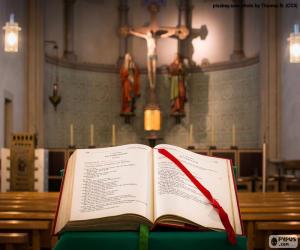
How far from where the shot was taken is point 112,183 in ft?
5.49

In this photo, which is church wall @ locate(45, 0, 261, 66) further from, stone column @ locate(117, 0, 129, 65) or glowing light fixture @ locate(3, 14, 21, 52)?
glowing light fixture @ locate(3, 14, 21, 52)

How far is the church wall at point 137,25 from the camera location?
11516 mm

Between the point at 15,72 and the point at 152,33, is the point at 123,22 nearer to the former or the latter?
the point at 152,33

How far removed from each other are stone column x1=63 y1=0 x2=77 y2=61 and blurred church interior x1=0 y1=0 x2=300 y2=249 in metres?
0.03

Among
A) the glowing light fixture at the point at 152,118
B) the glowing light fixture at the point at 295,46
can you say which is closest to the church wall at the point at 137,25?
the glowing light fixture at the point at 152,118

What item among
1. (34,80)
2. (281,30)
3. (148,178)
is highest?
(281,30)

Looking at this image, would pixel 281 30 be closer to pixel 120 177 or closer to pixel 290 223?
pixel 290 223

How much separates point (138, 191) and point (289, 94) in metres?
8.31

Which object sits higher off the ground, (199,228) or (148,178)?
(148,178)

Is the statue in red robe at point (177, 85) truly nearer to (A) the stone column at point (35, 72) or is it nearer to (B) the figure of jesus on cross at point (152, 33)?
(B) the figure of jesus on cross at point (152, 33)

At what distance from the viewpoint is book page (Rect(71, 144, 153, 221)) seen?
62.1 inches

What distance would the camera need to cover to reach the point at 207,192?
5.56ft

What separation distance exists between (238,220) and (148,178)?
34 centimetres

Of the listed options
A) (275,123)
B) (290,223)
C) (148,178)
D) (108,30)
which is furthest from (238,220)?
(108,30)
